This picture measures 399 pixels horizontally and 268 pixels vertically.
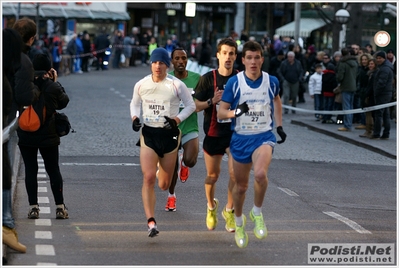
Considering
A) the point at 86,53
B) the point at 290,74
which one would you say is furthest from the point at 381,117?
the point at 86,53

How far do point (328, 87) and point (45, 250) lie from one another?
17.9 metres

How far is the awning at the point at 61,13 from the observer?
5541cm

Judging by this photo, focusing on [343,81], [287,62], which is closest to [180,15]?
[287,62]

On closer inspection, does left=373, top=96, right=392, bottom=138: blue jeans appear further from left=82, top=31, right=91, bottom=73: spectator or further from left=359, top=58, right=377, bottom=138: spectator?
left=82, top=31, right=91, bottom=73: spectator

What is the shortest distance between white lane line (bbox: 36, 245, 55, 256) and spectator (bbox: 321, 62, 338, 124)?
17.6m

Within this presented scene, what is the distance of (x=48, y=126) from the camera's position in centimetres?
1059

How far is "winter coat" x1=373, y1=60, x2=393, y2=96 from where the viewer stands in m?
22.1

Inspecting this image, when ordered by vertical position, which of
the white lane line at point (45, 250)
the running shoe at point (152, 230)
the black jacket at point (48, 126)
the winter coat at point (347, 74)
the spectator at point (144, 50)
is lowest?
the spectator at point (144, 50)

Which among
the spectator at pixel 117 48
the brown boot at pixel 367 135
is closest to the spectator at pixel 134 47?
the spectator at pixel 117 48

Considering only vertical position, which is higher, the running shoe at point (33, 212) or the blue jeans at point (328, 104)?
the running shoe at point (33, 212)

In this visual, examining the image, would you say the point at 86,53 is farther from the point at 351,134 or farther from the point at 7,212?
the point at 7,212

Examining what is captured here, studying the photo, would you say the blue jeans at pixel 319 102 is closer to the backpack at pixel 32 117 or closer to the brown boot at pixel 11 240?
the backpack at pixel 32 117

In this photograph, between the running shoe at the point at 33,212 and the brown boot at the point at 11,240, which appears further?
the running shoe at the point at 33,212

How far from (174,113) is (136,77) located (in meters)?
35.8
